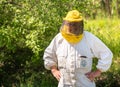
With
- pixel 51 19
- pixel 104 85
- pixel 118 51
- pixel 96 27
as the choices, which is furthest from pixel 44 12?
pixel 96 27

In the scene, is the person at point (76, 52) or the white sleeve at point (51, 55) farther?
the white sleeve at point (51, 55)

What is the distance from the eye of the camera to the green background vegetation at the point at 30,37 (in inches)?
228

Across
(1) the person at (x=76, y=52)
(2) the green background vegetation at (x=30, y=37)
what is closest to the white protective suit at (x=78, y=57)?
(1) the person at (x=76, y=52)

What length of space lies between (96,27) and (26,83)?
3.96 meters

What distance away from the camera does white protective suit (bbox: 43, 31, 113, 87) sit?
3.91 m

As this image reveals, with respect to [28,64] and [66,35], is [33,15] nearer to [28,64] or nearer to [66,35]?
[28,64]

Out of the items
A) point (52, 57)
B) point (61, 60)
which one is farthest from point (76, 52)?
point (52, 57)

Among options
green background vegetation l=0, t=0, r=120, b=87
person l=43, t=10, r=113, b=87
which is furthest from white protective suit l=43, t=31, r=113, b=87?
green background vegetation l=0, t=0, r=120, b=87

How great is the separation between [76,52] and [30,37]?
6.40ft

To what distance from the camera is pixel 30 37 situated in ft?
18.9

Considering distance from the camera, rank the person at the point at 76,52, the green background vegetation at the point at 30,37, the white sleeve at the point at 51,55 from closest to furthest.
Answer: the person at the point at 76,52 → the white sleeve at the point at 51,55 → the green background vegetation at the point at 30,37

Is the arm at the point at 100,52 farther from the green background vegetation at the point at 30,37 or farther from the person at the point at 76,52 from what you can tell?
the green background vegetation at the point at 30,37

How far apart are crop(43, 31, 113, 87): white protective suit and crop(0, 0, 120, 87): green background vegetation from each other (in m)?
1.64

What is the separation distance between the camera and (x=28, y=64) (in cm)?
677
